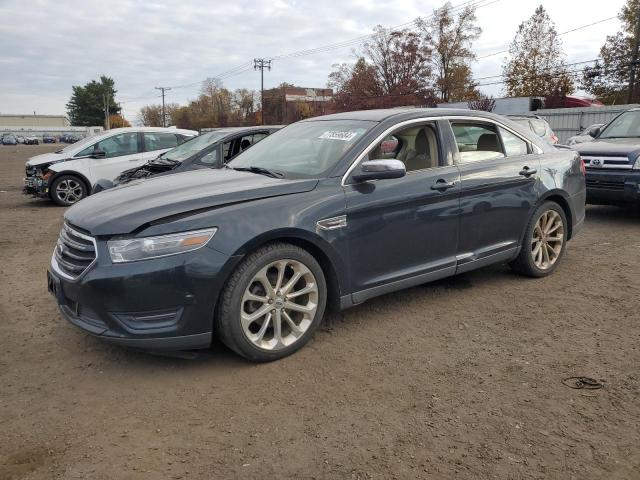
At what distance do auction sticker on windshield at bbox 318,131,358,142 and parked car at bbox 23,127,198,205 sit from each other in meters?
7.86

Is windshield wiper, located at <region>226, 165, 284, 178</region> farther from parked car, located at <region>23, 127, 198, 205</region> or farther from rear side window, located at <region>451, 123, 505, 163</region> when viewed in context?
parked car, located at <region>23, 127, 198, 205</region>

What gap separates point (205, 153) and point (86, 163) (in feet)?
14.3

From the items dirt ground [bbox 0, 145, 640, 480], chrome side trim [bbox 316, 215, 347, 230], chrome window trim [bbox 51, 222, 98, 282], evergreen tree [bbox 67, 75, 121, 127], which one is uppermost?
evergreen tree [bbox 67, 75, 121, 127]

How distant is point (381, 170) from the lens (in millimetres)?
3787

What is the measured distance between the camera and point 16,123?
147m

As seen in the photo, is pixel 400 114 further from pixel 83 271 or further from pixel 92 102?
pixel 92 102

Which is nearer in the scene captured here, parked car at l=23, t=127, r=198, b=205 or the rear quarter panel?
the rear quarter panel

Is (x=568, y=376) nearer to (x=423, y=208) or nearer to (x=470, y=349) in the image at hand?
(x=470, y=349)

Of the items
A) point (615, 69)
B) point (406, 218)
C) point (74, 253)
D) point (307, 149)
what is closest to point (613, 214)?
point (406, 218)

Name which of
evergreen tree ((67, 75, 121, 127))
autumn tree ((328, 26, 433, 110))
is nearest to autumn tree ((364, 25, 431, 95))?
autumn tree ((328, 26, 433, 110))

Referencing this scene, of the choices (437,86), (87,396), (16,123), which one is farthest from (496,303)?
(16,123)

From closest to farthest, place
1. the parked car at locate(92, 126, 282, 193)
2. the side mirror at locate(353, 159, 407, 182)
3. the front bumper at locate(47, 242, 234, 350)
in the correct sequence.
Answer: the front bumper at locate(47, 242, 234, 350) < the side mirror at locate(353, 159, 407, 182) < the parked car at locate(92, 126, 282, 193)

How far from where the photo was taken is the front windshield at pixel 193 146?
29.5ft

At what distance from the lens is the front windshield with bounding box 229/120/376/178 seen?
4.09m
